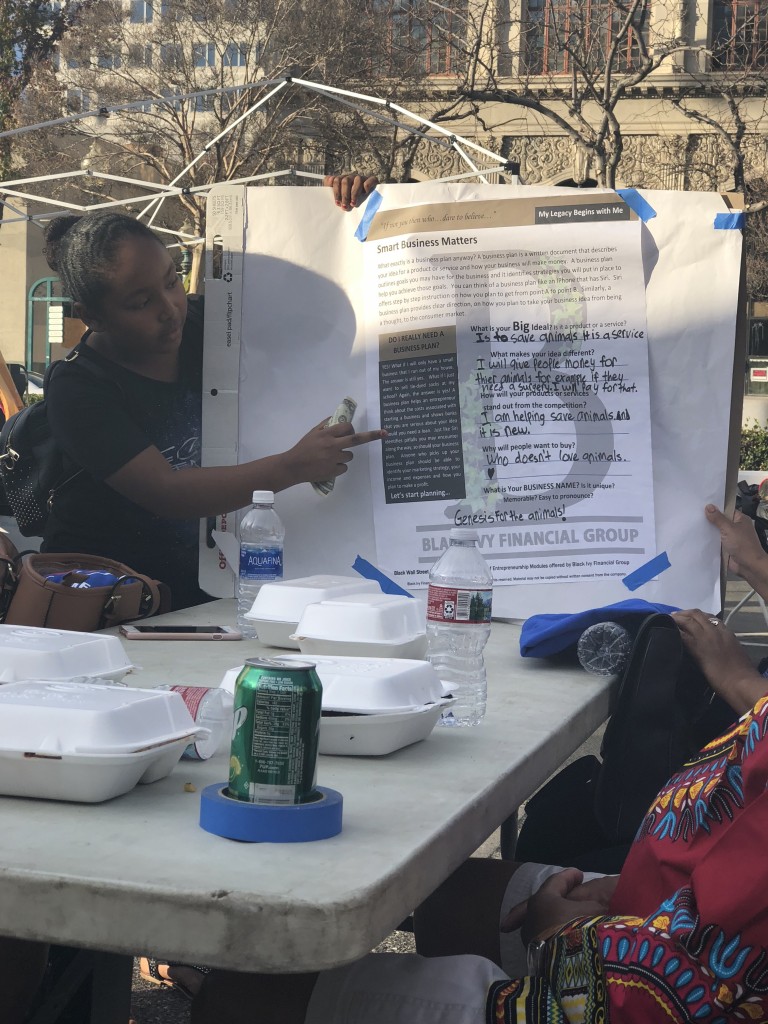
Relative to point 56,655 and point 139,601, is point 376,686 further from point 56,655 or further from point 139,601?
point 139,601

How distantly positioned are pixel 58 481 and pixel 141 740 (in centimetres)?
162

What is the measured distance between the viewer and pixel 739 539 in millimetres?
2195

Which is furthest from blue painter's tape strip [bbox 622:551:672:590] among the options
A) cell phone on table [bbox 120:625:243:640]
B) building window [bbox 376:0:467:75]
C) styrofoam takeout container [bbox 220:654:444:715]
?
building window [bbox 376:0:467:75]

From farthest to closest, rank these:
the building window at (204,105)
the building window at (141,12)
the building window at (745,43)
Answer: the building window at (141,12) → the building window at (204,105) → the building window at (745,43)

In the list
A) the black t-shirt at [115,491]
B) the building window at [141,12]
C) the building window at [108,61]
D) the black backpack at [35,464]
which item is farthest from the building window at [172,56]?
the black t-shirt at [115,491]

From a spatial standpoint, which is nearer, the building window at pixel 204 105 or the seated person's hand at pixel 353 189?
the seated person's hand at pixel 353 189

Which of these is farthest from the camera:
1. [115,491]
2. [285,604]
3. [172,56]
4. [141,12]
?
[141,12]

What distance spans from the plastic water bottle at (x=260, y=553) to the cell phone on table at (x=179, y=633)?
0.25 ft

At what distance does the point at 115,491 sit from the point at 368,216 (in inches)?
32.1

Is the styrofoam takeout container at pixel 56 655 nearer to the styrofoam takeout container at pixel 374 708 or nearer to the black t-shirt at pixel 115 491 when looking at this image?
the styrofoam takeout container at pixel 374 708

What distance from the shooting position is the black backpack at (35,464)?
2623mm

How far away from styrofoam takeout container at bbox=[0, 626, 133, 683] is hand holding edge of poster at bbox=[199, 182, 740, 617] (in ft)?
3.03

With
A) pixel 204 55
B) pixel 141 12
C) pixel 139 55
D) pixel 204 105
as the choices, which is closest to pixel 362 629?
pixel 204 105

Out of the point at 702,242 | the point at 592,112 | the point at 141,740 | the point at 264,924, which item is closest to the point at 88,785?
the point at 141,740
